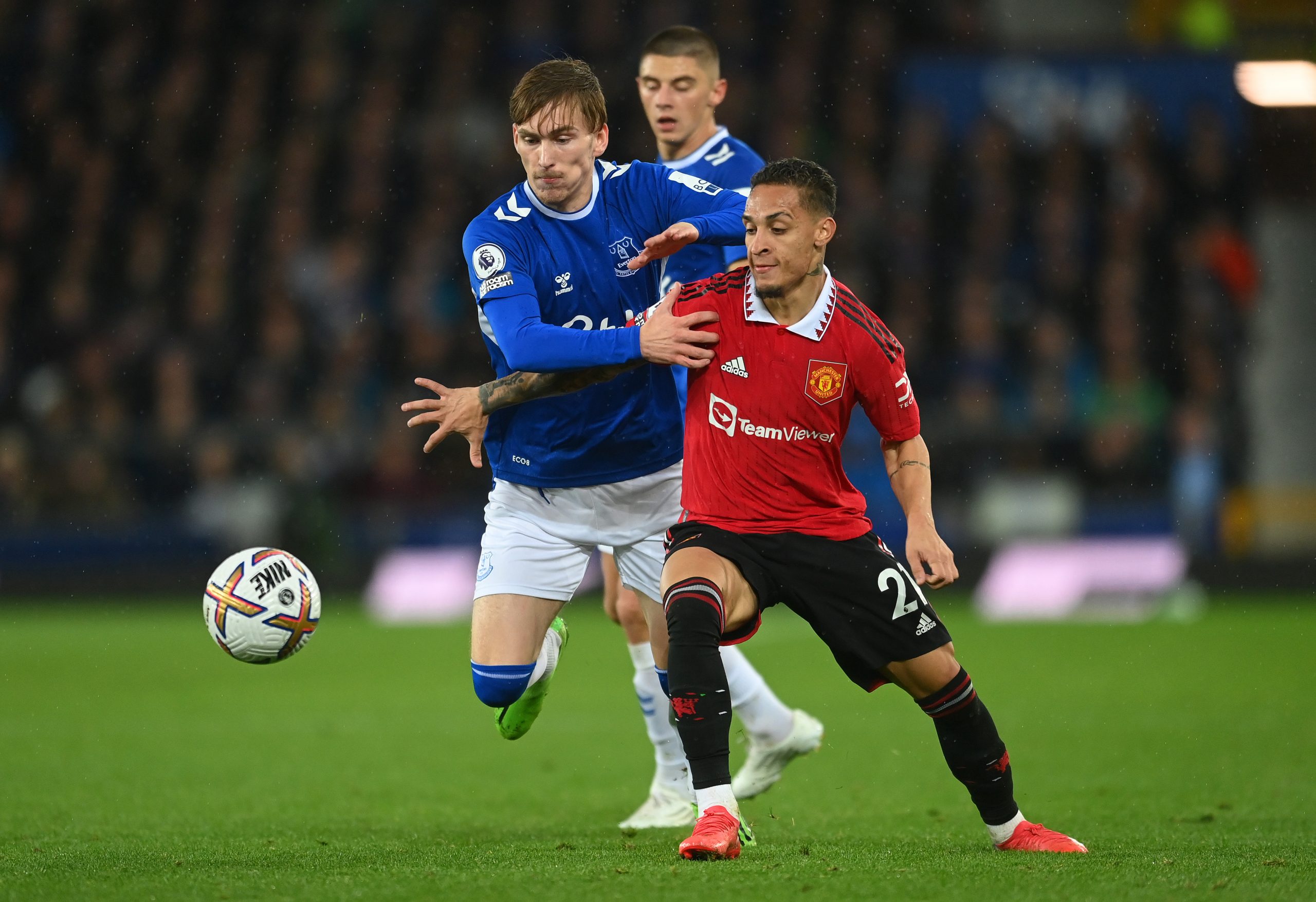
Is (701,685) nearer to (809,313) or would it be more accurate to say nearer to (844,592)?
(844,592)

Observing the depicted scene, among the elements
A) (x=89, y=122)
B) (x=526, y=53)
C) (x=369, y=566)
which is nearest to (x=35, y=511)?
(x=369, y=566)

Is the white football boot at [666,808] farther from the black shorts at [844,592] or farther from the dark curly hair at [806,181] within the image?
the dark curly hair at [806,181]

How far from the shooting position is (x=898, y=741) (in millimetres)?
8055

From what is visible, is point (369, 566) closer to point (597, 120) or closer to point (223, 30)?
point (223, 30)

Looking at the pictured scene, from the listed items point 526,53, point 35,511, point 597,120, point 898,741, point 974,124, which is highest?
point 526,53

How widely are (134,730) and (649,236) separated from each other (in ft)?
15.6

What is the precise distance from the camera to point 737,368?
4.84 meters

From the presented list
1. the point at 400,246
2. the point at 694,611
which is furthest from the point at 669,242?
the point at 400,246

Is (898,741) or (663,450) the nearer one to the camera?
(663,450)

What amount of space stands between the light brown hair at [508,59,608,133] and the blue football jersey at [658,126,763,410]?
2.78 feet

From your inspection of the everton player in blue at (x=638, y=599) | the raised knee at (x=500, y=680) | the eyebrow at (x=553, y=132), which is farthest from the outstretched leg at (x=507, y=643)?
the eyebrow at (x=553, y=132)

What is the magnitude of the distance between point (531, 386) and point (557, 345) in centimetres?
35

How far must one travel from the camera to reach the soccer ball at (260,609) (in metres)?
5.43

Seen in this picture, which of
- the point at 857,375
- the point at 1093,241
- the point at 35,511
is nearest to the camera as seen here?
the point at 857,375
